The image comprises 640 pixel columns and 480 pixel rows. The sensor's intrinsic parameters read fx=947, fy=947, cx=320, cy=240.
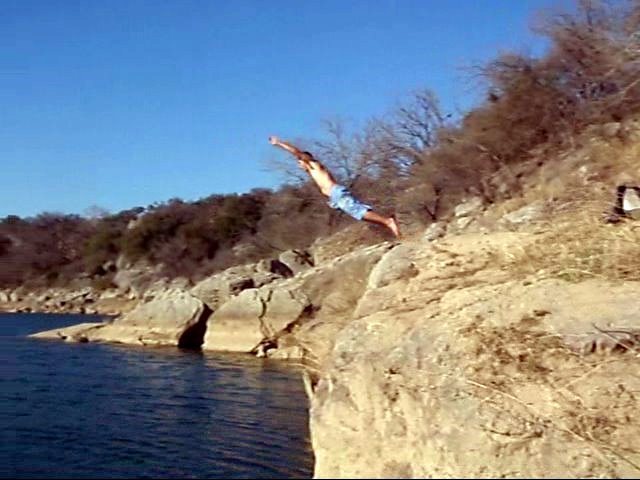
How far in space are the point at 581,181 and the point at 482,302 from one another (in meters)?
14.9

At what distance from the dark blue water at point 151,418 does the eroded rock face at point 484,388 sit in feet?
6.62

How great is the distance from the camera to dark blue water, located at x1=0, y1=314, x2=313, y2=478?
11812 mm

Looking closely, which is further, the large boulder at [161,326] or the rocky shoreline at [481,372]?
the large boulder at [161,326]

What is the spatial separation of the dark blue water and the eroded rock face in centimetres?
202

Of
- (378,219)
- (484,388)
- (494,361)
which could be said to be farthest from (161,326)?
(484,388)

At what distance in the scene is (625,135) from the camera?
28.2m

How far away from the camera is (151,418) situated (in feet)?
52.7

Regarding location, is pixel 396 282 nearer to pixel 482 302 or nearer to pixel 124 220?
pixel 482 302

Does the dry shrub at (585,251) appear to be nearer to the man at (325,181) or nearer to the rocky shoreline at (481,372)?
the rocky shoreline at (481,372)

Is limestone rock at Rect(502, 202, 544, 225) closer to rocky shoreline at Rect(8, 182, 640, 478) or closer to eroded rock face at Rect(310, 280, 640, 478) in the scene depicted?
rocky shoreline at Rect(8, 182, 640, 478)

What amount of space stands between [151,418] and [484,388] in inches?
328

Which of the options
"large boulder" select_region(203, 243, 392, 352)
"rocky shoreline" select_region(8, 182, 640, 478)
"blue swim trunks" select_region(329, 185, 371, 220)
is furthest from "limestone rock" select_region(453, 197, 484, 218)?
"blue swim trunks" select_region(329, 185, 371, 220)

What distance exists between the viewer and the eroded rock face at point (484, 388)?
26.1 ft

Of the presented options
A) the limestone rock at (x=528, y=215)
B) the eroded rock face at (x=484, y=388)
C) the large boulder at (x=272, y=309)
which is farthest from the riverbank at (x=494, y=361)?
the large boulder at (x=272, y=309)
